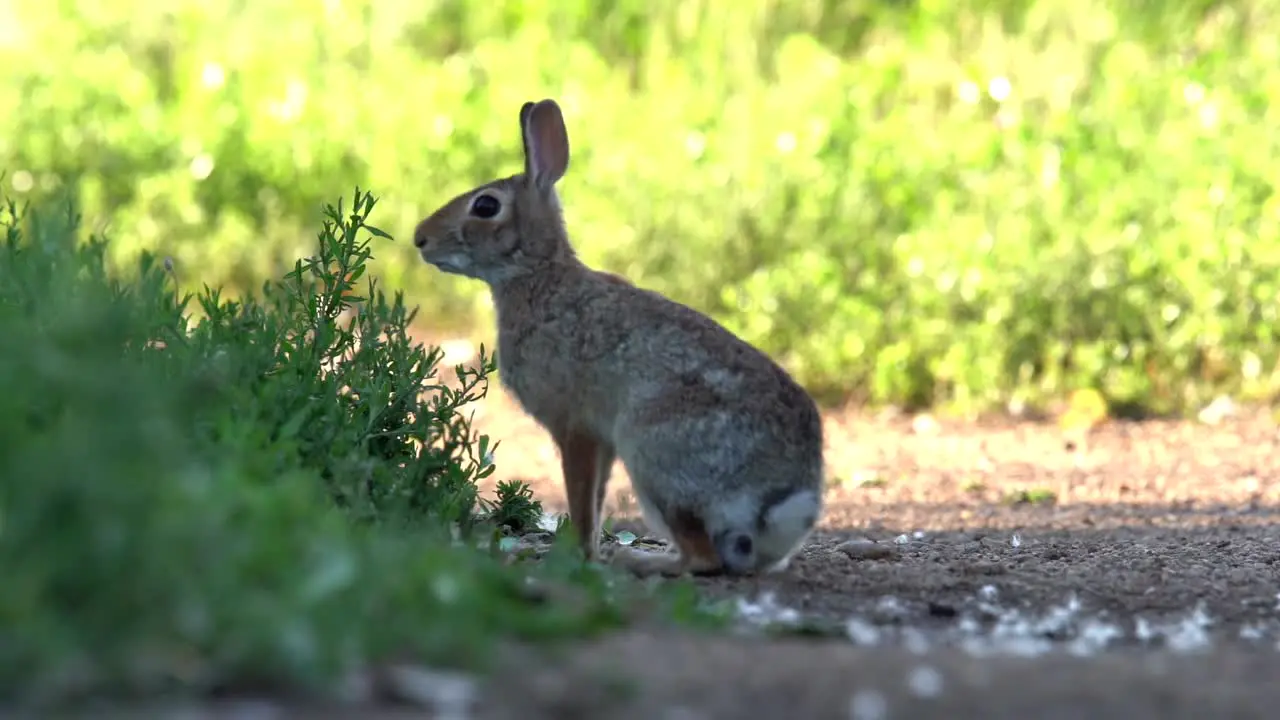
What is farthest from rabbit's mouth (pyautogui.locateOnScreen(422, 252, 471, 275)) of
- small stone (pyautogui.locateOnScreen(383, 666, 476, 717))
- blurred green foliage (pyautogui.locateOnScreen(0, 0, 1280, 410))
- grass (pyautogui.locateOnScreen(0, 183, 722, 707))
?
blurred green foliage (pyautogui.locateOnScreen(0, 0, 1280, 410))

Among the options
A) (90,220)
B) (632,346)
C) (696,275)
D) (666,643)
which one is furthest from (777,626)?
(90,220)

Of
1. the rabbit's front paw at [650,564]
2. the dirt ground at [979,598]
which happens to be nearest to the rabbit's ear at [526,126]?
the dirt ground at [979,598]

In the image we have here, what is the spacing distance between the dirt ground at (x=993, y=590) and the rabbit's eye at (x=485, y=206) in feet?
3.41

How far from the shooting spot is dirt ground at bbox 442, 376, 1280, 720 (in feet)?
10.9

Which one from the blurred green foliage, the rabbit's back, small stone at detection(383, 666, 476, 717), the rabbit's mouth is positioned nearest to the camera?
small stone at detection(383, 666, 476, 717)

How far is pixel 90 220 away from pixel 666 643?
787 cm

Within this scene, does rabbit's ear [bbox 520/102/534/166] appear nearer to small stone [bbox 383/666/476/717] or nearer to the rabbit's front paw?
the rabbit's front paw

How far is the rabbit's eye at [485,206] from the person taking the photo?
6035mm

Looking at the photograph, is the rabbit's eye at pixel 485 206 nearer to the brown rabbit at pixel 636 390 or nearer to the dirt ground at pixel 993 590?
the brown rabbit at pixel 636 390

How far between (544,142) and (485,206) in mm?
302

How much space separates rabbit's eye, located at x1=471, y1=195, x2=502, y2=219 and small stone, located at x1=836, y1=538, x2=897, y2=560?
5.12 ft

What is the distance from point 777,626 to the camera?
4238mm

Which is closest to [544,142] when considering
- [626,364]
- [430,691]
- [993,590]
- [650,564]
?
[626,364]

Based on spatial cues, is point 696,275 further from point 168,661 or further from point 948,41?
point 168,661
